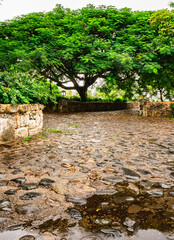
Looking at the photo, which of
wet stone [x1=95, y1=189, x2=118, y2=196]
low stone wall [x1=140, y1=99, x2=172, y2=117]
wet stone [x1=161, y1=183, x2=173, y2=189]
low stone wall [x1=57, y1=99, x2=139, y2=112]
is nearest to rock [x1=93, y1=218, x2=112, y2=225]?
wet stone [x1=95, y1=189, x2=118, y2=196]

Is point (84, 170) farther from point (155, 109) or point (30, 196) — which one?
point (155, 109)

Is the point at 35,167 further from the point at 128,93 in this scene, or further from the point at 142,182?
the point at 128,93

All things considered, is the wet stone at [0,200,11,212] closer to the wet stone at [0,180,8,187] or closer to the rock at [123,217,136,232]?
the wet stone at [0,180,8,187]

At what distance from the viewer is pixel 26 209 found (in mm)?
1313

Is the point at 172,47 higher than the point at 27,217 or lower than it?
higher

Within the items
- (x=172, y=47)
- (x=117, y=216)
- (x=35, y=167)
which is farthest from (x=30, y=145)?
(x=172, y=47)

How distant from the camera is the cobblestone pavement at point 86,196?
110 centimetres

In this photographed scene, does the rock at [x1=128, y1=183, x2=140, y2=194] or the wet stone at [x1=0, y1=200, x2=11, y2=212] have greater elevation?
the wet stone at [x1=0, y1=200, x2=11, y2=212]

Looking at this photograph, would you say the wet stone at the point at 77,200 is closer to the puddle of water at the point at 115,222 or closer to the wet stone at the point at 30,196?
the puddle of water at the point at 115,222

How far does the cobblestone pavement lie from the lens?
110 cm

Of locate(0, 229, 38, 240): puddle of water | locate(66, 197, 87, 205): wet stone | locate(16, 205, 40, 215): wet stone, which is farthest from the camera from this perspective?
locate(66, 197, 87, 205): wet stone

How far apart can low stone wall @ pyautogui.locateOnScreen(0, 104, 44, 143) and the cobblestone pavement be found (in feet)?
2.97

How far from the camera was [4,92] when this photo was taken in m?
3.60

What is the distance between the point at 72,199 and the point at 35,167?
946mm
